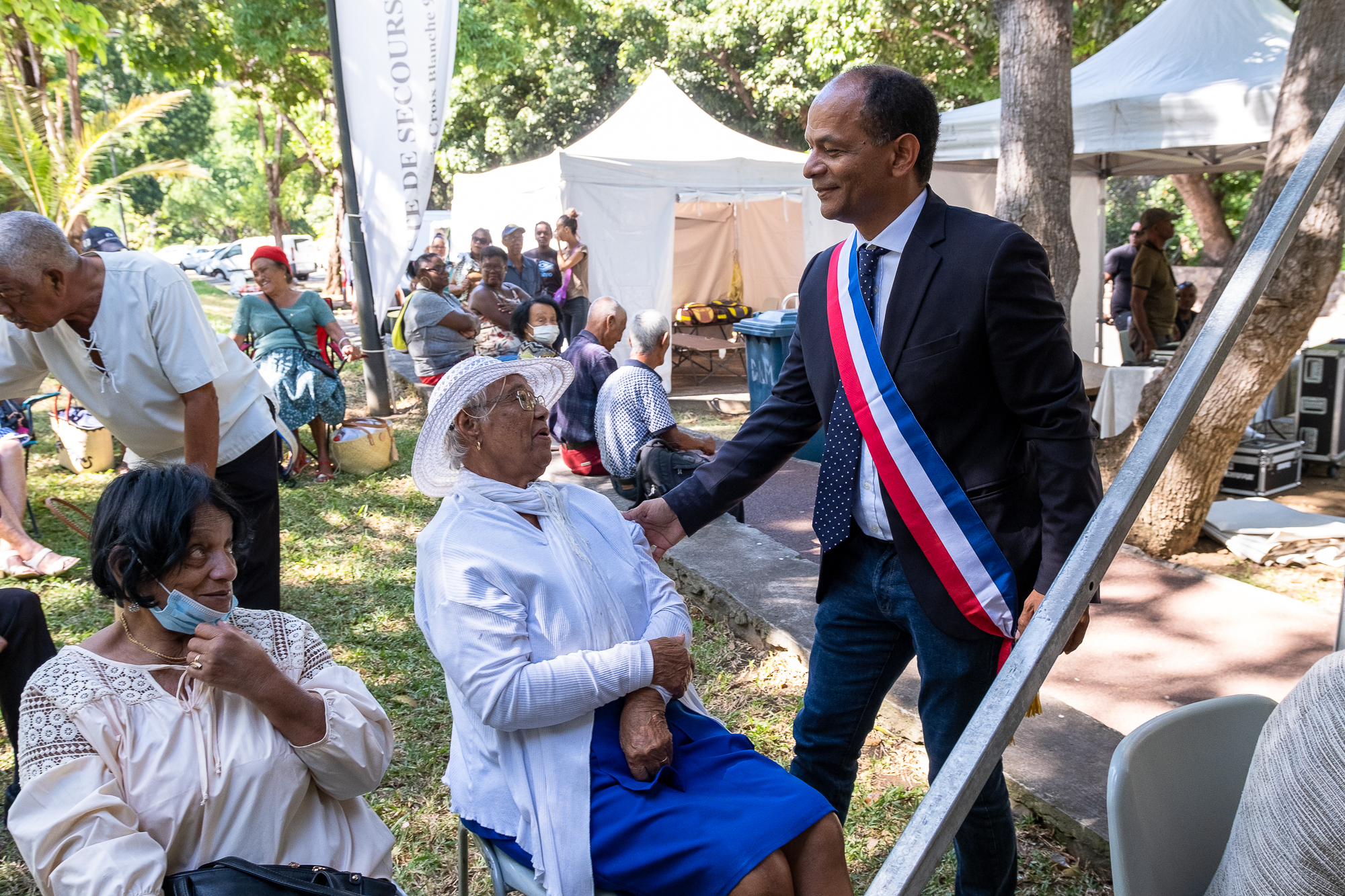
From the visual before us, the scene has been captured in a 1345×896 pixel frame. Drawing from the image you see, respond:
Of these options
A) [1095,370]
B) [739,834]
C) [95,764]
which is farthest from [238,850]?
[1095,370]

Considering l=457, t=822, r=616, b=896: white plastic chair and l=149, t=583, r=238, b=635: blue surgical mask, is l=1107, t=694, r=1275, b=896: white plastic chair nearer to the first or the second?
l=457, t=822, r=616, b=896: white plastic chair

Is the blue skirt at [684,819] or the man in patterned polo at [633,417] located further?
the man in patterned polo at [633,417]

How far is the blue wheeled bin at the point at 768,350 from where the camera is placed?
8.27 metres

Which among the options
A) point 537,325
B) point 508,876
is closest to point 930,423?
point 508,876

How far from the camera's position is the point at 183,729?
1.92 m

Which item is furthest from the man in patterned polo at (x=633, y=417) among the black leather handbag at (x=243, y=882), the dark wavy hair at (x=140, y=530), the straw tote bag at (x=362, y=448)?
the straw tote bag at (x=362, y=448)

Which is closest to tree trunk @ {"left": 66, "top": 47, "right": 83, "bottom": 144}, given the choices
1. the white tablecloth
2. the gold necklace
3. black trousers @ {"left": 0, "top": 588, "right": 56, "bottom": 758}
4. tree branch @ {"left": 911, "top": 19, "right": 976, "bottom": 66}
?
tree branch @ {"left": 911, "top": 19, "right": 976, "bottom": 66}

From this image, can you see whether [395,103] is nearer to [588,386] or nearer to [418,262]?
[418,262]

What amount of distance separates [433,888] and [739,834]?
146 cm

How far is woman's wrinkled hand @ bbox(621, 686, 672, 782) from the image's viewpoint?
6.70 ft

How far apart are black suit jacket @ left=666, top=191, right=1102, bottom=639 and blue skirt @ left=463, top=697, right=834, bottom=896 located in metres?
0.52

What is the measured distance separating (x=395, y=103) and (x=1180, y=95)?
249 inches

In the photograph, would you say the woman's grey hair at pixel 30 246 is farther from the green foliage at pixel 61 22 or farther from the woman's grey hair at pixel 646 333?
the green foliage at pixel 61 22

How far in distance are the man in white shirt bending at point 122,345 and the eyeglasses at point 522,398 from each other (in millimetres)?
1103
